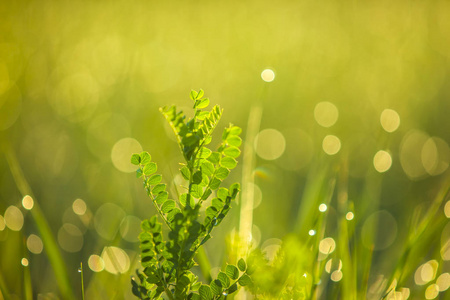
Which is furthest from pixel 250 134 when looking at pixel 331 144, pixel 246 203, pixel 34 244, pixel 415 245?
pixel 331 144

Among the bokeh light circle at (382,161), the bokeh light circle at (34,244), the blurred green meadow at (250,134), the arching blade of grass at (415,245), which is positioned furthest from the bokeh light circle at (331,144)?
the bokeh light circle at (34,244)

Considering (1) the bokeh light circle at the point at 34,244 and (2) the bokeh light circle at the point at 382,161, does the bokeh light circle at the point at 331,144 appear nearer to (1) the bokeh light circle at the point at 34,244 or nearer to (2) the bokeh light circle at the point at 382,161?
(2) the bokeh light circle at the point at 382,161

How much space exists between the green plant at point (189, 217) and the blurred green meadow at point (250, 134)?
123 mm

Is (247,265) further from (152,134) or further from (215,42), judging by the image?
(215,42)

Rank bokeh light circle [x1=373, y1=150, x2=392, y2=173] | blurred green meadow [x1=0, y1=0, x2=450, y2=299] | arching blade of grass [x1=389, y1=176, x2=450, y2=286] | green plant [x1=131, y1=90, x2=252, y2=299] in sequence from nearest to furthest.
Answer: green plant [x1=131, y1=90, x2=252, y2=299]
arching blade of grass [x1=389, y1=176, x2=450, y2=286]
blurred green meadow [x1=0, y1=0, x2=450, y2=299]
bokeh light circle [x1=373, y1=150, x2=392, y2=173]

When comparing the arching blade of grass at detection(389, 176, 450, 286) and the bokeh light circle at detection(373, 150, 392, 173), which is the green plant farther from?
the bokeh light circle at detection(373, 150, 392, 173)

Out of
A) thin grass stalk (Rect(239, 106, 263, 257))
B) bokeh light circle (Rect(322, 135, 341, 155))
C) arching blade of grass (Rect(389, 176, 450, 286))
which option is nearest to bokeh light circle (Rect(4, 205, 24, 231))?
thin grass stalk (Rect(239, 106, 263, 257))

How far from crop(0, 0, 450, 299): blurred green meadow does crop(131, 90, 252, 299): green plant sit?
12 centimetres

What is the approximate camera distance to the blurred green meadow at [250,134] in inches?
38.8

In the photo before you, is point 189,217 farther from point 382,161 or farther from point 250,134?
point 382,161

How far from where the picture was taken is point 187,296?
0.70 meters

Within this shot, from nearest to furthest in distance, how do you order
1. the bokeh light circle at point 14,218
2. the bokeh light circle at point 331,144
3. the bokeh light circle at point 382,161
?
the bokeh light circle at point 14,218, the bokeh light circle at point 382,161, the bokeh light circle at point 331,144

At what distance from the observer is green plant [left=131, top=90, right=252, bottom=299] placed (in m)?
0.65

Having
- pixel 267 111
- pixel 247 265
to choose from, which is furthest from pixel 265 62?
pixel 247 265
